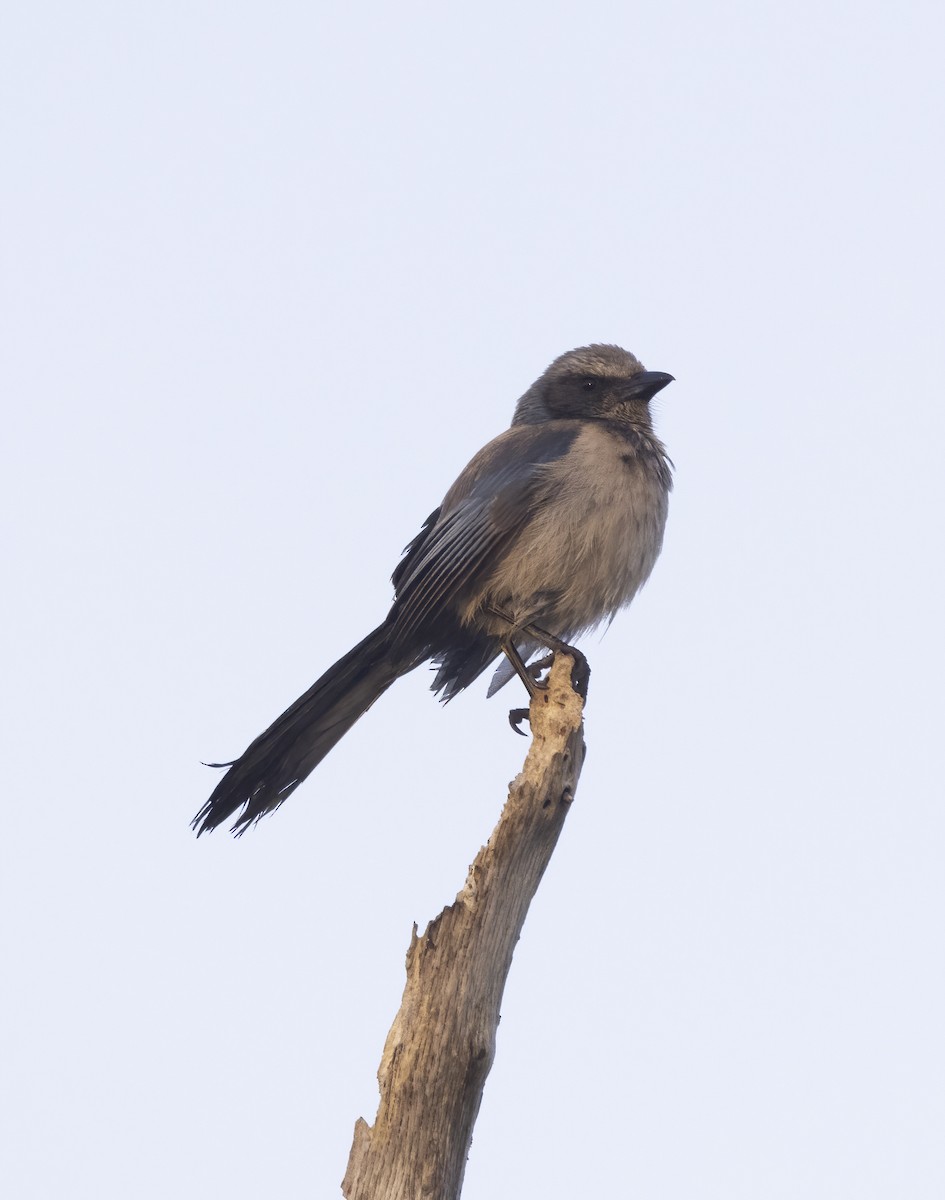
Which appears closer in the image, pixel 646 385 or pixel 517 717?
pixel 517 717

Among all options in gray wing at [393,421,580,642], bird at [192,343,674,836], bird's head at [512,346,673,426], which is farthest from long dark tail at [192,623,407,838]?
bird's head at [512,346,673,426]

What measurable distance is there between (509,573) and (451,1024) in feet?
8.15

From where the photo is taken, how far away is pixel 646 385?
6.92m

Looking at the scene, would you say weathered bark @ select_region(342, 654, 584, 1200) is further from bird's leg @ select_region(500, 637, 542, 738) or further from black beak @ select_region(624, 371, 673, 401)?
black beak @ select_region(624, 371, 673, 401)

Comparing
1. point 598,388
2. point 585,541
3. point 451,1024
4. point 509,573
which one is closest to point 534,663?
Answer: point 509,573

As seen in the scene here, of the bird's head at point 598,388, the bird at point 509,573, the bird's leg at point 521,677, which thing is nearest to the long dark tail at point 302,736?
the bird at point 509,573

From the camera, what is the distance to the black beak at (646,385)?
6.92m

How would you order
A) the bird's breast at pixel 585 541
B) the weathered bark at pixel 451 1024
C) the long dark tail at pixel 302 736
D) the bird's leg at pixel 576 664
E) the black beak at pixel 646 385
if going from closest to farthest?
the weathered bark at pixel 451 1024 → the long dark tail at pixel 302 736 → the bird's leg at pixel 576 664 → the bird's breast at pixel 585 541 → the black beak at pixel 646 385

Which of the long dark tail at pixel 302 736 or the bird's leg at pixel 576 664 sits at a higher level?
the bird's leg at pixel 576 664

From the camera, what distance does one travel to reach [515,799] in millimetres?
4582

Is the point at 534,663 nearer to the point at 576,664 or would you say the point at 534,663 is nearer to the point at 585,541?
the point at 576,664

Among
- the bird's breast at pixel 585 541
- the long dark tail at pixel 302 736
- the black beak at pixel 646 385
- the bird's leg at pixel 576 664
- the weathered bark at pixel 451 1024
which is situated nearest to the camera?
the weathered bark at pixel 451 1024

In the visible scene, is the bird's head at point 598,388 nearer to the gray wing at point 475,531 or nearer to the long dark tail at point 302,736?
the gray wing at point 475,531

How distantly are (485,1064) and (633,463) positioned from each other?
310 cm
